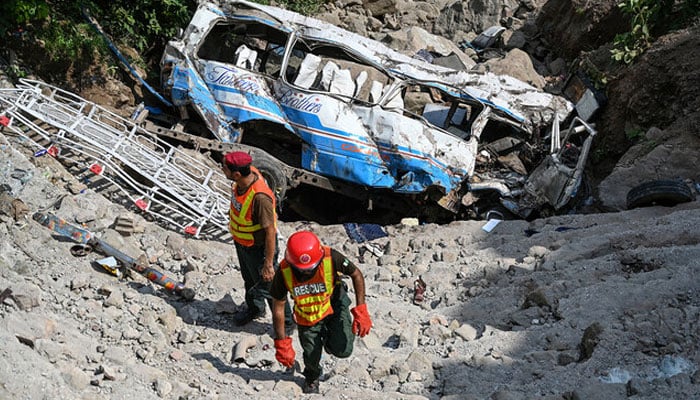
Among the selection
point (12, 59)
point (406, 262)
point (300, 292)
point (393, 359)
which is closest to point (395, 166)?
point (406, 262)

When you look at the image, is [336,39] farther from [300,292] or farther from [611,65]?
[300,292]

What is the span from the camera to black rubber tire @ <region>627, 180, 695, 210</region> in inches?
296

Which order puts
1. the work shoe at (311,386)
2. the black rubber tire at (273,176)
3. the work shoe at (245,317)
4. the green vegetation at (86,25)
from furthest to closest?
the green vegetation at (86,25) → the black rubber tire at (273,176) → the work shoe at (245,317) → the work shoe at (311,386)

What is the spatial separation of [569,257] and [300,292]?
11.0 ft

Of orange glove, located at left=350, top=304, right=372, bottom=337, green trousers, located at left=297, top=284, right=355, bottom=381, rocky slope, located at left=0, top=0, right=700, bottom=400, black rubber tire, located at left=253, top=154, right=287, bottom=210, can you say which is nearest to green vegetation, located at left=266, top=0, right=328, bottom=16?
black rubber tire, located at left=253, top=154, right=287, bottom=210

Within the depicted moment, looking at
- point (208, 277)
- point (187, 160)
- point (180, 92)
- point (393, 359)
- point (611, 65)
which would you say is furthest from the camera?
point (611, 65)

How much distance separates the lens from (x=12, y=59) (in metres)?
8.29

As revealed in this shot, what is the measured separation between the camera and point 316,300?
14.3 feet

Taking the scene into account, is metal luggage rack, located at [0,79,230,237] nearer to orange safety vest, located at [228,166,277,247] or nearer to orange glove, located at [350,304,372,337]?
orange safety vest, located at [228,166,277,247]

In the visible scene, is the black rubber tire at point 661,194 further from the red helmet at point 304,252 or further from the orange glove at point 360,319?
the red helmet at point 304,252

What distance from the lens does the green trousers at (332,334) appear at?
14.7ft

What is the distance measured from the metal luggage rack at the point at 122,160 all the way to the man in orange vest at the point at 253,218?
191 centimetres

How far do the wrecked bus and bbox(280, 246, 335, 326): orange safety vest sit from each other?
12.4 feet

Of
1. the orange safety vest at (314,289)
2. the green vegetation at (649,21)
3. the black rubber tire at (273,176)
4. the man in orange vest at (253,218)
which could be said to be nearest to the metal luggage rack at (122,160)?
the black rubber tire at (273,176)
